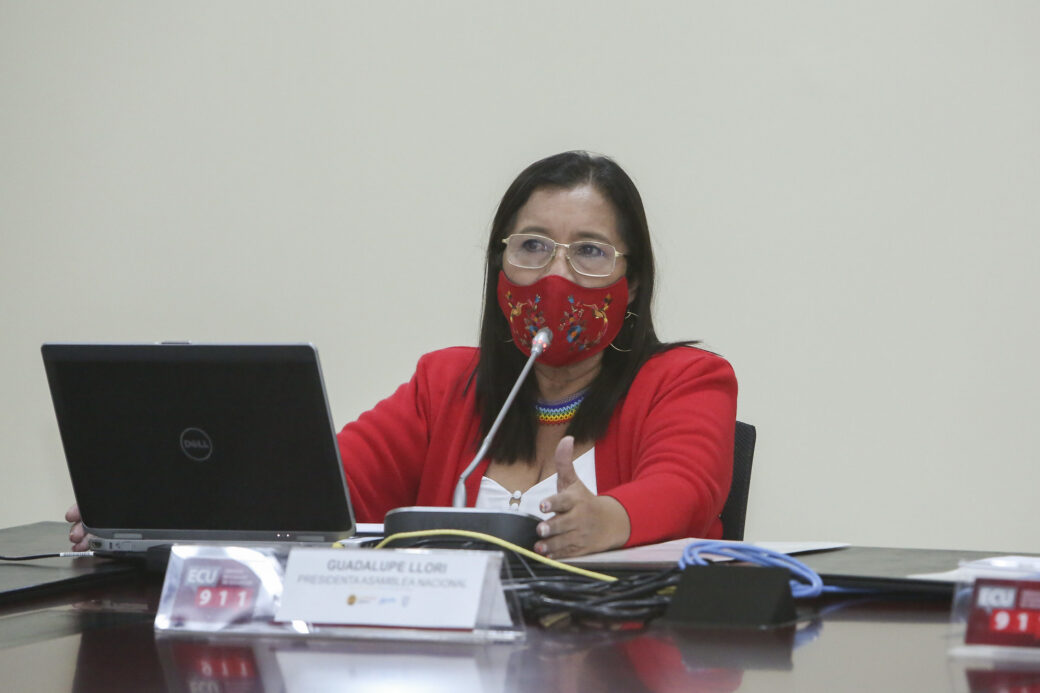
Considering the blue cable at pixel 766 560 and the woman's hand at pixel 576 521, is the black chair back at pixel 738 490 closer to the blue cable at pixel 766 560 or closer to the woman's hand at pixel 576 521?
the woman's hand at pixel 576 521

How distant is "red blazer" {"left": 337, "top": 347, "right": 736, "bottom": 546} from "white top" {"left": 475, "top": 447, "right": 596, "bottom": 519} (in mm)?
15

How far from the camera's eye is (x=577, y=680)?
0.69 m

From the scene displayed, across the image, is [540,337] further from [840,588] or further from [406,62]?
[406,62]

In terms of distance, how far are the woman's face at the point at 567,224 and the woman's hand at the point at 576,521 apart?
445 millimetres

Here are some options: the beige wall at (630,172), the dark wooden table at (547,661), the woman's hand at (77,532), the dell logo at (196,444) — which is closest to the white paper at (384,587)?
the dark wooden table at (547,661)

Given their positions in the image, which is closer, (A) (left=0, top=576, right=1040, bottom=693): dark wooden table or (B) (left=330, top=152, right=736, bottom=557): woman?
(A) (left=0, top=576, right=1040, bottom=693): dark wooden table

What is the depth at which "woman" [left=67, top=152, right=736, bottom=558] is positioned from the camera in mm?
1669

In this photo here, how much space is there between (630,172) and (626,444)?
1.00 metres

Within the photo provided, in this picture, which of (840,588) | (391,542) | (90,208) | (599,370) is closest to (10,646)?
(391,542)

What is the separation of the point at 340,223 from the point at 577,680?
7.08 ft

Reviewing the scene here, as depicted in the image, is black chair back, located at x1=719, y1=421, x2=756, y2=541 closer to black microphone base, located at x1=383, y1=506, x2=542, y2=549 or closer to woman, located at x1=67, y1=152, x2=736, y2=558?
woman, located at x1=67, y1=152, x2=736, y2=558

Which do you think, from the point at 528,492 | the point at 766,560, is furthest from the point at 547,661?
the point at 528,492

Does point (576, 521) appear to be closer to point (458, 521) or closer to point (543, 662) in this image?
point (458, 521)

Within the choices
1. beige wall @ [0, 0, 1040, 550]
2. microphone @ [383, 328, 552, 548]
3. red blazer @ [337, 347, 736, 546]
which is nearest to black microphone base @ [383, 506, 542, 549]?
microphone @ [383, 328, 552, 548]
